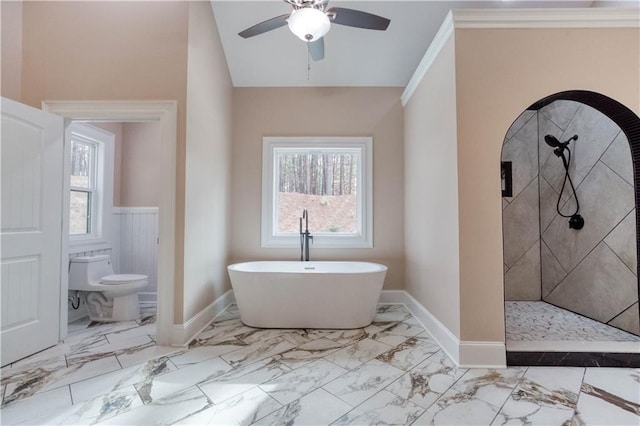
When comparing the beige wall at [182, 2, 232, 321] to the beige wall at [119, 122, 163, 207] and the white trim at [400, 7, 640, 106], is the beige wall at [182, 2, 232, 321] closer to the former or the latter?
the beige wall at [119, 122, 163, 207]

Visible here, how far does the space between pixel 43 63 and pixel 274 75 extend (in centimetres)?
209

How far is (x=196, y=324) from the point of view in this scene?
2568mm

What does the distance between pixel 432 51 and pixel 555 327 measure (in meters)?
2.56

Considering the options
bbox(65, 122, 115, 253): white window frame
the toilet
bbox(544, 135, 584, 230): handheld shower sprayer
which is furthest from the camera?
bbox(65, 122, 115, 253): white window frame

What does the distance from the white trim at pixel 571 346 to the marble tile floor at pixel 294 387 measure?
12cm

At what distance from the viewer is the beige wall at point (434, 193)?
2.15m

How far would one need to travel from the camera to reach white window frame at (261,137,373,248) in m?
3.65

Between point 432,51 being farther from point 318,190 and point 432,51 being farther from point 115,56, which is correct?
point 115,56

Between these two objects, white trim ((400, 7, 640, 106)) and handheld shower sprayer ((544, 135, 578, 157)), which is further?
handheld shower sprayer ((544, 135, 578, 157))

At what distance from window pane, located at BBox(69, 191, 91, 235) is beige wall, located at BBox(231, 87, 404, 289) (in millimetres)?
1562

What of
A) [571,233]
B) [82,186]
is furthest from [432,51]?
[82,186]

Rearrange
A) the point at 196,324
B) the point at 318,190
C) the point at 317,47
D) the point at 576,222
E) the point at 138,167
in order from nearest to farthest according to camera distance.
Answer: the point at 317,47, the point at 196,324, the point at 576,222, the point at 138,167, the point at 318,190

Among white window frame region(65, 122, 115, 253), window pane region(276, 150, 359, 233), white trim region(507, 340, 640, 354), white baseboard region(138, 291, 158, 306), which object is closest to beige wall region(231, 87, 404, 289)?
window pane region(276, 150, 359, 233)

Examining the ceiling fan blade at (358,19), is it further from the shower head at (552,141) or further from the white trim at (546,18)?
the shower head at (552,141)
